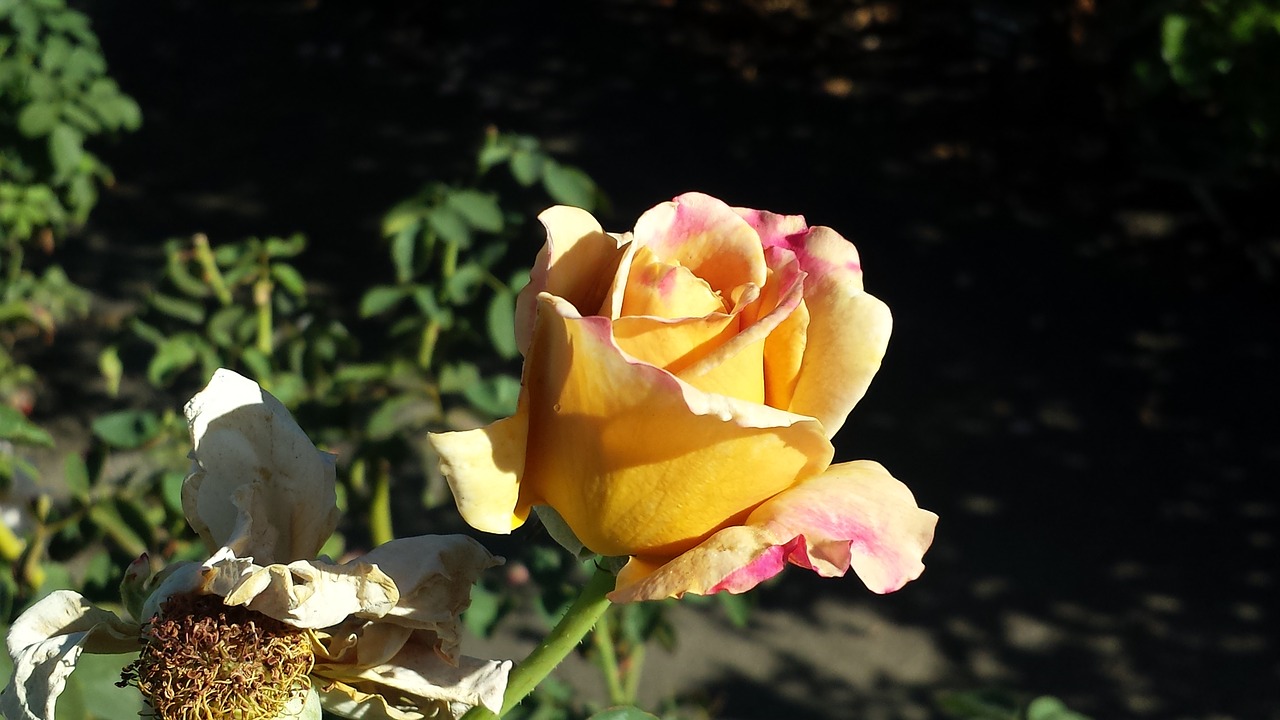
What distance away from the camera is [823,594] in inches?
142

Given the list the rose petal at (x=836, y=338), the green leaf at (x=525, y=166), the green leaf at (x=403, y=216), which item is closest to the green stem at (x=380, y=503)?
the green leaf at (x=403, y=216)

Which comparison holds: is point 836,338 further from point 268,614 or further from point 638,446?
point 268,614

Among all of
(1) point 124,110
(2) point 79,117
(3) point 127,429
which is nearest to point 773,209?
(1) point 124,110

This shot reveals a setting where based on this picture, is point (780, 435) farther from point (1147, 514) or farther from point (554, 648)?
point (1147, 514)

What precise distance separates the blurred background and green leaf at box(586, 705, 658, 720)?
17 cm

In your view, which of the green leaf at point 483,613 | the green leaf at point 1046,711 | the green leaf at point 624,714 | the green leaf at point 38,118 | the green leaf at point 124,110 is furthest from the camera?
the green leaf at point 124,110

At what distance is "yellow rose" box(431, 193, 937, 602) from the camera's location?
630 millimetres

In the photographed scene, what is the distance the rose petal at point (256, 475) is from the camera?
0.76 meters

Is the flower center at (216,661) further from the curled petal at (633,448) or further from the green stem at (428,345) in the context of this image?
the green stem at (428,345)

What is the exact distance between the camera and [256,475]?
77cm

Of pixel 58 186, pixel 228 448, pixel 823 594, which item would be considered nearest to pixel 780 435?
pixel 228 448

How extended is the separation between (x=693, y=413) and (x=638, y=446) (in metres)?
0.06

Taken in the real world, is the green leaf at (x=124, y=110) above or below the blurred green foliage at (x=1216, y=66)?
above

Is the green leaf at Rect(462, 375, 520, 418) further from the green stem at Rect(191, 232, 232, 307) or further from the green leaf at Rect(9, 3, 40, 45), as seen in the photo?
the green leaf at Rect(9, 3, 40, 45)
